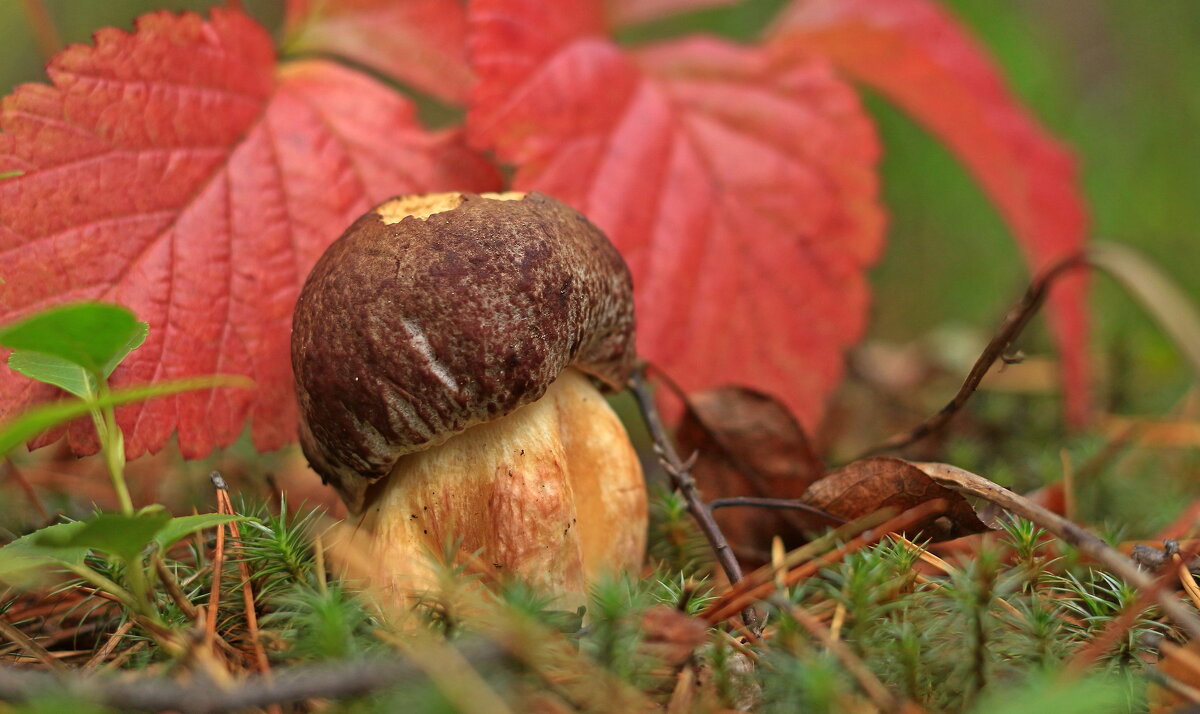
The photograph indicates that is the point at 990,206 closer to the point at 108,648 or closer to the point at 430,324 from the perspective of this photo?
the point at 430,324

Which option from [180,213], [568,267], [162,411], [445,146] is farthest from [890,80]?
[162,411]

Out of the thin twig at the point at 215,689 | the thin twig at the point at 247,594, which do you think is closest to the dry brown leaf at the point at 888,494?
the thin twig at the point at 215,689

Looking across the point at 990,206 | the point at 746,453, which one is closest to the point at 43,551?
the point at 746,453

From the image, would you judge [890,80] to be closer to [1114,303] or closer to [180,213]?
[180,213]

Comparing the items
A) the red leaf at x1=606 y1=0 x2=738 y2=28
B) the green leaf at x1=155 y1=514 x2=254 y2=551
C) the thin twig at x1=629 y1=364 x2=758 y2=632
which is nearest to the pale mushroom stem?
the thin twig at x1=629 y1=364 x2=758 y2=632

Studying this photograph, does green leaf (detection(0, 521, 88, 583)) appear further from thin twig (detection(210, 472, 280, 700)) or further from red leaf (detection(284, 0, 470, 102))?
red leaf (detection(284, 0, 470, 102))

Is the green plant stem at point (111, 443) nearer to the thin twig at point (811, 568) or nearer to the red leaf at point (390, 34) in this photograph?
the thin twig at point (811, 568)

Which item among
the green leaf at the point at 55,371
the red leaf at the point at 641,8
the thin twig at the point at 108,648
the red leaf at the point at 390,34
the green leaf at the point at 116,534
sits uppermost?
the red leaf at the point at 641,8
